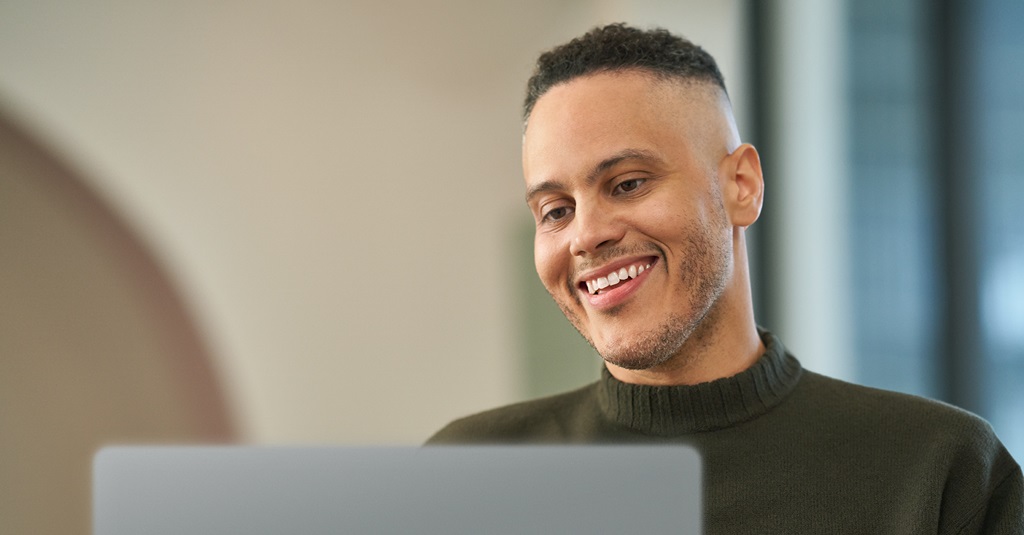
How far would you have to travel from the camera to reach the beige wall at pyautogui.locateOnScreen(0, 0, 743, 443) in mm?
3383

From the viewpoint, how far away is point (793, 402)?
1266 mm

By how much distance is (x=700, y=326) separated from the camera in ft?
4.11

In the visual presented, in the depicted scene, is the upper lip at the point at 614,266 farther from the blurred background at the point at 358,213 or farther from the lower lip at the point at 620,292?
the blurred background at the point at 358,213

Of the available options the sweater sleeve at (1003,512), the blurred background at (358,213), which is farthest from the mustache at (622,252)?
the blurred background at (358,213)

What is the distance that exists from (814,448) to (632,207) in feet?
1.17

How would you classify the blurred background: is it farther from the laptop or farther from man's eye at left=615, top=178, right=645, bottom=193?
the laptop

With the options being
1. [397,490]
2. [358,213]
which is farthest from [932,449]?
[358,213]

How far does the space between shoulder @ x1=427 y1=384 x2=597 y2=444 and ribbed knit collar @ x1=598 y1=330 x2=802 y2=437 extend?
8 cm

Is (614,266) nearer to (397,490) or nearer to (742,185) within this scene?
(742,185)

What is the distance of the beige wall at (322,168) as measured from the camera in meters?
3.38

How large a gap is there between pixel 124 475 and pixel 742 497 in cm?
68

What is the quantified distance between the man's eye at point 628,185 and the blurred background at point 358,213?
1929mm

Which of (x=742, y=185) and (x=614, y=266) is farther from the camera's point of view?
(x=742, y=185)

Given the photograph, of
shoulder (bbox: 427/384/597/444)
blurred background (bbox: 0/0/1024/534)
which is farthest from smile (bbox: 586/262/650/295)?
blurred background (bbox: 0/0/1024/534)
